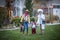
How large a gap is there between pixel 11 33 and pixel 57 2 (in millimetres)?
792

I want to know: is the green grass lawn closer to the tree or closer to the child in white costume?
the child in white costume

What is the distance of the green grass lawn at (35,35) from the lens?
2.73m

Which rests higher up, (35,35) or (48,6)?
(48,6)

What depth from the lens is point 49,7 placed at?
9.27 feet

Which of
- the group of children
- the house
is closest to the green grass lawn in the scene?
the group of children

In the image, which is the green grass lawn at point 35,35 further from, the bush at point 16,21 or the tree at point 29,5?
the tree at point 29,5

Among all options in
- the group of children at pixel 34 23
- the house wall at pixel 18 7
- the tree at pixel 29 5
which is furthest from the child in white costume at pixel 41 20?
the house wall at pixel 18 7

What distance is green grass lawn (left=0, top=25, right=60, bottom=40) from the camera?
2729mm

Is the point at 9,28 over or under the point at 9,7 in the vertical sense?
under

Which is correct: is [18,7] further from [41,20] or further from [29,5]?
[41,20]

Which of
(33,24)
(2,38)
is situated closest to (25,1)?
(33,24)

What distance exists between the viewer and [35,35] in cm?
279

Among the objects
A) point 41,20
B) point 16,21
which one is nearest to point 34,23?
point 41,20

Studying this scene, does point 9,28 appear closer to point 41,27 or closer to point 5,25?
point 5,25
